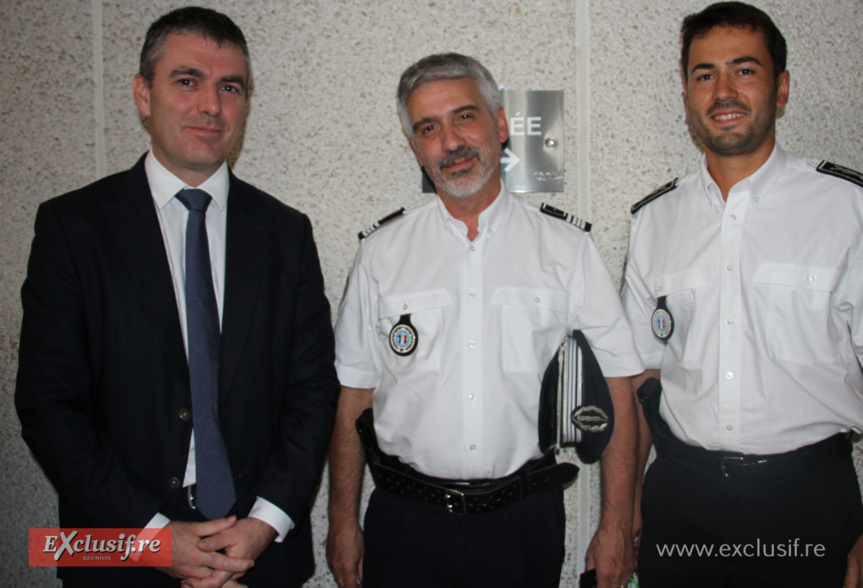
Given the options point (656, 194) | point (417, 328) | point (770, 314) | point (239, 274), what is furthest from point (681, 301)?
point (239, 274)

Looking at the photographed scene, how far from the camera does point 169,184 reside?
1.50m

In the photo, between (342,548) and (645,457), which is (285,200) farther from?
(645,457)

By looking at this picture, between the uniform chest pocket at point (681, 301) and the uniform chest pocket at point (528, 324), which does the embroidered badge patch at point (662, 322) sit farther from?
the uniform chest pocket at point (528, 324)

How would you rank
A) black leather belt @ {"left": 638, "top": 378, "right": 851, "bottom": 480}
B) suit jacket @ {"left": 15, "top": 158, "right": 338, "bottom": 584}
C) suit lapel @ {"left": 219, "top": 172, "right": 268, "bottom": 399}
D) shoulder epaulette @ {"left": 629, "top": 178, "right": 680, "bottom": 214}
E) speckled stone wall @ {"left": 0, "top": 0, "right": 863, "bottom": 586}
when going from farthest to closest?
speckled stone wall @ {"left": 0, "top": 0, "right": 863, "bottom": 586} < shoulder epaulette @ {"left": 629, "top": 178, "right": 680, "bottom": 214} < black leather belt @ {"left": 638, "top": 378, "right": 851, "bottom": 480} < suit lapel @ {"left": 219, "top": 172, "right": 268, "bottom": 399} < suit jacket @ {"left": 15, "top": 158, "right": 338, "bottom": 584}

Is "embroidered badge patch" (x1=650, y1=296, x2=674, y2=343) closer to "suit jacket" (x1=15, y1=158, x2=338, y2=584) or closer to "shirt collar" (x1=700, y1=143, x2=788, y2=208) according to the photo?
"shirt collar" (x1=700, y1=143, x2=788, y2=208)

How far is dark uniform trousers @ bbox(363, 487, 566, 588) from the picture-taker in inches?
63.0

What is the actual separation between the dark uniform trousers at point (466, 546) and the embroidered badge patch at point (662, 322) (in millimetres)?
589

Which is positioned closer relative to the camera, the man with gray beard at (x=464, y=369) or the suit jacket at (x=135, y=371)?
the suit jacket at (x=135, y=371)

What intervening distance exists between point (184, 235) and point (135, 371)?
14.3 inches

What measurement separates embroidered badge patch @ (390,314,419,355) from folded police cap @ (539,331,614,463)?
1.32 ft

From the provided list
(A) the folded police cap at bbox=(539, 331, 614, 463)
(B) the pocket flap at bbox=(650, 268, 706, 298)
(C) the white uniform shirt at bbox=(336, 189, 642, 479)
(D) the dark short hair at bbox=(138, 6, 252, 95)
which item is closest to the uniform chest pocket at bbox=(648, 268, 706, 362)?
(B) the pocket flap at bbox=(650, 268, 706, 298)

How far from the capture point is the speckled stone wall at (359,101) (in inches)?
80.3

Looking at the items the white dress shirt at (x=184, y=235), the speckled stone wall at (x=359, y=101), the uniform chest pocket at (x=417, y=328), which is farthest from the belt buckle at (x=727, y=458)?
the white dress shirt at (x=184, y=235)

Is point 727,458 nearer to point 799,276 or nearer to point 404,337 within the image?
point 799,276
